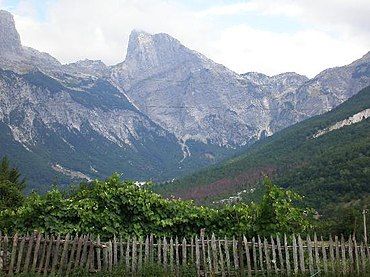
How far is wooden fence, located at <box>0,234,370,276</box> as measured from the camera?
14812 mm

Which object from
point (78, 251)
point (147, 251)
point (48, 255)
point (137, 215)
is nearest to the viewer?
point (48, 255)

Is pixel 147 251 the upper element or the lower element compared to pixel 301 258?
upper

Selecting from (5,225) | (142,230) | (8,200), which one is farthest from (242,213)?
(8,200)

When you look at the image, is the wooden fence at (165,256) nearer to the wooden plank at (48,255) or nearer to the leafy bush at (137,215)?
the wooden plank at (48,255)

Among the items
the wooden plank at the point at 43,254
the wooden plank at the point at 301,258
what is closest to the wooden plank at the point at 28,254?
the wooden plank at the point at 43,254

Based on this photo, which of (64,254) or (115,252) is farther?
(115,252)

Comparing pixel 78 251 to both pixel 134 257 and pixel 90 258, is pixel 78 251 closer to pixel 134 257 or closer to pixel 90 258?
pixel 90 258

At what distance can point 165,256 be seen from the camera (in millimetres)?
14914

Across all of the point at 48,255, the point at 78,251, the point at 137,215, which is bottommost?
the point at 48,255

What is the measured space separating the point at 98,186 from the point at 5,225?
369cm

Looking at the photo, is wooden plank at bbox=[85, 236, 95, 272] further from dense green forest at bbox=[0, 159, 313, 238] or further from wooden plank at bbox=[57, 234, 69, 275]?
dense green forest at bbox=[0, 159, 313, 238]

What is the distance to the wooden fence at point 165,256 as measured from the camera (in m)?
14.8

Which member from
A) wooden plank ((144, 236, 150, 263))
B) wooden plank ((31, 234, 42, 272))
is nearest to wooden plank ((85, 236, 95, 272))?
wooden plank ((31, 234, 42, 272))

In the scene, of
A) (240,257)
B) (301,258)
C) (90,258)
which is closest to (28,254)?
(90,258)
